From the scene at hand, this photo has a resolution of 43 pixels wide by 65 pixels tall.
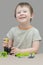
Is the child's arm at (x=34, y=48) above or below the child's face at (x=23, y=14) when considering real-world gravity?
below

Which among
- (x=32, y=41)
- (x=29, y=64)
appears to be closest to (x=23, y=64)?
(x=29, y=64)

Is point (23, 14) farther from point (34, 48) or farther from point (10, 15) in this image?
point (10, 15)

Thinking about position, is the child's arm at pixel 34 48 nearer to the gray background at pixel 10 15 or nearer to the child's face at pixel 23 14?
the child's face at pixel 23 14

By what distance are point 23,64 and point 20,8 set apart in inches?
17.5

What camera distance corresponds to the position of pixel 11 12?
5.59ft

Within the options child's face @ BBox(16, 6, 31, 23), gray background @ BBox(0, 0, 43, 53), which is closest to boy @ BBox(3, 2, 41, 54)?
child's face @ BBox(16, 6, 31, 23)

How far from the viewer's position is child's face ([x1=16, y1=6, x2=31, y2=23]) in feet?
3.57

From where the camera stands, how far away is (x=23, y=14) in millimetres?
1087

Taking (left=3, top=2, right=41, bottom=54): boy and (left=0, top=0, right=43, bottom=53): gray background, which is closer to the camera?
(left=3, top=2, right=41, bottom=54): boy

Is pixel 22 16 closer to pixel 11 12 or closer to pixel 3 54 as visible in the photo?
pixel 3 54

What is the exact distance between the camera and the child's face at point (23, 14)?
109 centimetres

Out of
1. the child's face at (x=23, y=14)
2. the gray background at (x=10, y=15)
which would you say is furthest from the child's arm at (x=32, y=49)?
the gray background at (x=10, y=15)

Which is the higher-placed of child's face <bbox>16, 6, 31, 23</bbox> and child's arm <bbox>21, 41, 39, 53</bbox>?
child's face <bbox>16, 6, 31, 23</bbox>

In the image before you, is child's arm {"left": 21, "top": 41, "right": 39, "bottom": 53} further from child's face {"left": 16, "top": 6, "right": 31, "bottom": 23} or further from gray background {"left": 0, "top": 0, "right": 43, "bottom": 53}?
gray background {"left": 0, "top": 0, "right": 43, "bottom": 53}
